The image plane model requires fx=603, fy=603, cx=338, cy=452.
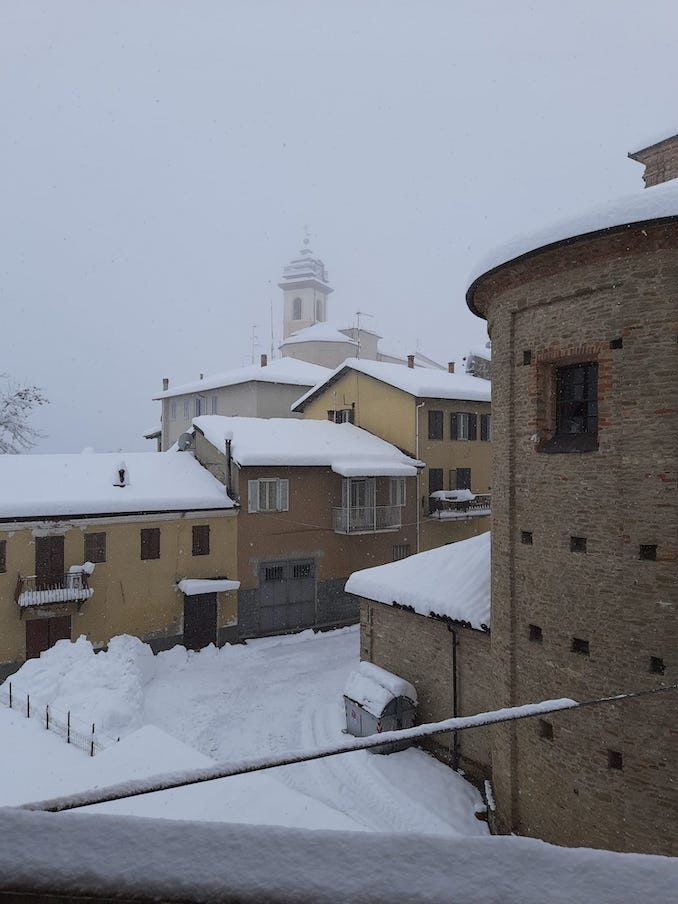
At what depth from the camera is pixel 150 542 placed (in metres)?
22.0

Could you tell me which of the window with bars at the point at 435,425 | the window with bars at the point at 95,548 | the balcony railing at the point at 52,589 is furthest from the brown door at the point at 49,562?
the window with bars at the point at 435,425

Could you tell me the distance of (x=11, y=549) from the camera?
1953 cm

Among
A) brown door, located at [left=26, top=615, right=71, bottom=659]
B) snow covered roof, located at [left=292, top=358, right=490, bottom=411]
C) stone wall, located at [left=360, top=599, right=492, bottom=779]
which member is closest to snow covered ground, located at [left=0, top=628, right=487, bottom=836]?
stone wall, located at [left=360, top=599, right=492, bottom=779]

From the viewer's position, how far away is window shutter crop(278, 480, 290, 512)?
2480 centimetres

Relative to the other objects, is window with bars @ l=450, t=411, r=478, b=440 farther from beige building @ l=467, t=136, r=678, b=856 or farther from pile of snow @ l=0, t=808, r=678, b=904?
pile of snow @ l=0, t=808, r=678, b=904

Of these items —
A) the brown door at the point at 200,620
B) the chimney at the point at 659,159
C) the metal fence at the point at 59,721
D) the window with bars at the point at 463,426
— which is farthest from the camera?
the window with bars at the point at 463,426

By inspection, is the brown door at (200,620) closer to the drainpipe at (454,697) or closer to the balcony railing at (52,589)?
the balcony railing at (52,589)

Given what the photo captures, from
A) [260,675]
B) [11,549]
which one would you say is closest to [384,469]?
[260,675]

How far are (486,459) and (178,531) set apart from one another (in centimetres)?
1627

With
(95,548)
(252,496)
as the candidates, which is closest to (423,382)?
→ (252,496)

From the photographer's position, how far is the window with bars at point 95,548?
20.8 metres

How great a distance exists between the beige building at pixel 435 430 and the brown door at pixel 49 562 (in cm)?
1538

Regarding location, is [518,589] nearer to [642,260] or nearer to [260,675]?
[642,260]

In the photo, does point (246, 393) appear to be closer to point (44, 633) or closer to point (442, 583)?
point (44, 633)
